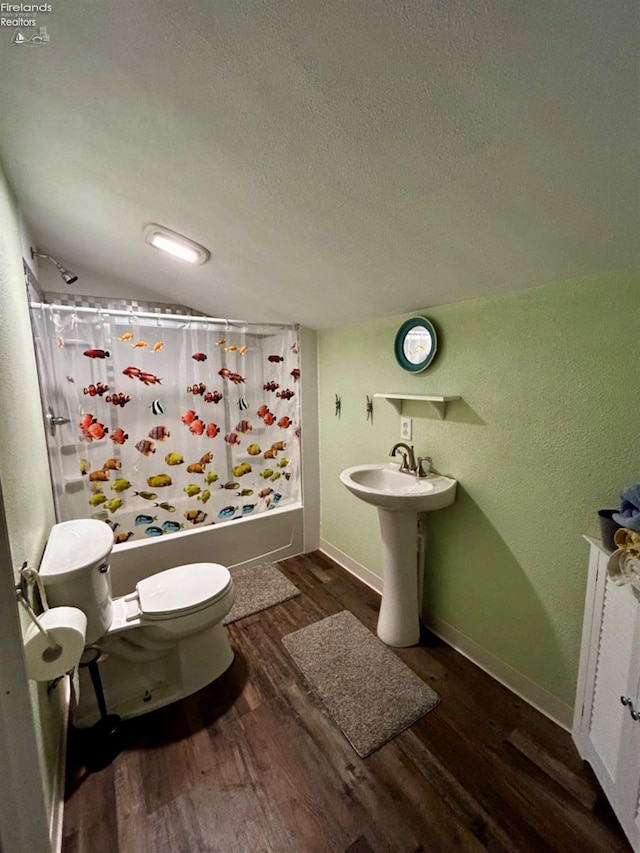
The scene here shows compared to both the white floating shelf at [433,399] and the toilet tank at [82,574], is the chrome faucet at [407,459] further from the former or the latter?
the toilet tank at [82,574]

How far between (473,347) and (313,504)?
1.72 meters

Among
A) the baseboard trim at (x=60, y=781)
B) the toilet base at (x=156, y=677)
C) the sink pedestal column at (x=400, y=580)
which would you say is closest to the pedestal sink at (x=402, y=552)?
the sink pedestal column at (x=400, y=580)

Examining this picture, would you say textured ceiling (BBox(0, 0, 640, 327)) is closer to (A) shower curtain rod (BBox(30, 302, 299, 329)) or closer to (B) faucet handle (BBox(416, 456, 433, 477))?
(A) shower curtain rod (BBox(30, 302, 299, 329))

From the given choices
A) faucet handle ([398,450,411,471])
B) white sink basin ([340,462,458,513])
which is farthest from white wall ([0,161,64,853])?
faucet handle ([398,450,411,471])

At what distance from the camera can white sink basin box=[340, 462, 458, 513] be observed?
5.18 ft

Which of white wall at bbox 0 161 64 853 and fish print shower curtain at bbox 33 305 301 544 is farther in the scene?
fish print shower curtain at bbox 33 305 301 544

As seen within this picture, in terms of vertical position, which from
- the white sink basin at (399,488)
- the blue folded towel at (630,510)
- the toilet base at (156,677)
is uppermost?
the blue folded towel at (630,510)

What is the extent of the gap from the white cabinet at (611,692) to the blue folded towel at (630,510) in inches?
6.2

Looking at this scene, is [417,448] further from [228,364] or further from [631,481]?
[228,364]

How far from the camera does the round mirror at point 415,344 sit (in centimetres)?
176

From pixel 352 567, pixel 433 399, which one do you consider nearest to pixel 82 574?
pixel 433 399

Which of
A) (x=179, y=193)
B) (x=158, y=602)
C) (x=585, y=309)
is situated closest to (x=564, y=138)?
(x=585, y=309)

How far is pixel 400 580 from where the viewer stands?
5.83ft

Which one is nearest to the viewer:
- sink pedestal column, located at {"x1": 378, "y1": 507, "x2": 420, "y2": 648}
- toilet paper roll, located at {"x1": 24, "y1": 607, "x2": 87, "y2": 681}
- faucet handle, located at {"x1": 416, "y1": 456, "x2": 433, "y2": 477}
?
toilet paper roll, located at {"x1": 24, "y1": 607, "x2": 87, "y2": 681}
